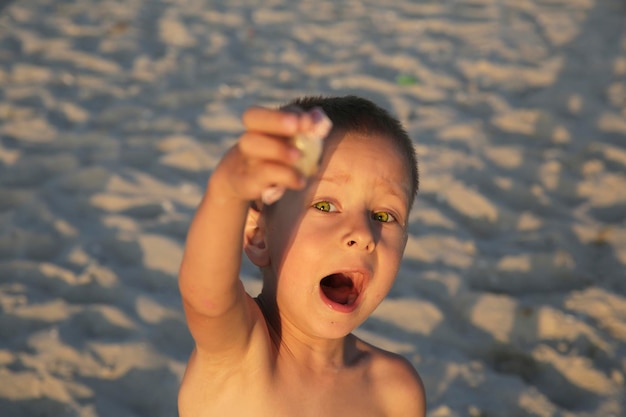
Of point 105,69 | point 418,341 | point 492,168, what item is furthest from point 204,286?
point 105,69

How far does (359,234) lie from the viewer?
1.68 metres

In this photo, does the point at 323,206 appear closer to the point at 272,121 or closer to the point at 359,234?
the point at 359,234

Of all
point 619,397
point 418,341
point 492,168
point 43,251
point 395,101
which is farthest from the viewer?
point 395,101

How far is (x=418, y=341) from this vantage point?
328 centimetres

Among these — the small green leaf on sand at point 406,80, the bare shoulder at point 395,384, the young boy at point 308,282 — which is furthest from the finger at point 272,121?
the small green leaf on sand at point 406,80

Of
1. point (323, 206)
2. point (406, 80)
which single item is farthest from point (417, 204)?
point (323, 206)

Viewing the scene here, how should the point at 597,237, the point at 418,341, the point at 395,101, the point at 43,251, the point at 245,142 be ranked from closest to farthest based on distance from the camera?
the point at 245,142 → the point at 418,341 → the point at 43,251 → the point at 597,237 → the point at 395,101

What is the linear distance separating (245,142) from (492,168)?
348cm

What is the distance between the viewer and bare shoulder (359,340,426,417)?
6.84 ft

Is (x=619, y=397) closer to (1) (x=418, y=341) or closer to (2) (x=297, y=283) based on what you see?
(1) (x=418, y=341)

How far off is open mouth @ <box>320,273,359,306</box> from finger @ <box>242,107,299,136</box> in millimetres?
631

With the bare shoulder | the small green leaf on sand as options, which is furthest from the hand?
the small green leaf on sand

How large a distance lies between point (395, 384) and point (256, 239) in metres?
0.60

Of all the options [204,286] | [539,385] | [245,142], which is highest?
[245,142]
